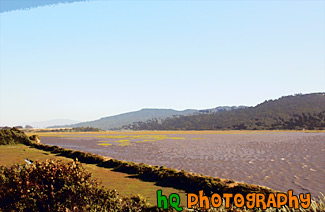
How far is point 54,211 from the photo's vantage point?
32.4 ft

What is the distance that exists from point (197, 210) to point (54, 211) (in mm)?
5213

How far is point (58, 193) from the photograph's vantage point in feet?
33.5

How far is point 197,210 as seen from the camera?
8.02 metres

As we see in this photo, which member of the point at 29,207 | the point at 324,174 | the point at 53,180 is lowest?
the point at 324,174

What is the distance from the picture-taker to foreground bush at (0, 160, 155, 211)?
31.7 ft

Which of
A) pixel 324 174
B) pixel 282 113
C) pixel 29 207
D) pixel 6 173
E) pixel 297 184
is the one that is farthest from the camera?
pixel 282 113

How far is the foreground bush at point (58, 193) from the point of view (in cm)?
967

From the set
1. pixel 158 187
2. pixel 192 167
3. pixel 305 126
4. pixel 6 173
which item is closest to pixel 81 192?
pixel 6 173

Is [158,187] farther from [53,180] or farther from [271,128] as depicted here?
[271,128]

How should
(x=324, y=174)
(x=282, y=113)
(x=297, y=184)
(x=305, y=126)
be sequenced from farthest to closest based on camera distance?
1. (x=282, y=113)
2. (x=305, y=126)
3. (x=324, y=174)
4. (x=297, y=184)

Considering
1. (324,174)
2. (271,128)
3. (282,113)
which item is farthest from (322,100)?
(324,174)

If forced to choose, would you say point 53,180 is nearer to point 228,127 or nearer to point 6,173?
point 6,173

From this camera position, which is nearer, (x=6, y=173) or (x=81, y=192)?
(x=81, y=192)

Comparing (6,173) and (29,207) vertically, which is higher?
(6,173)
